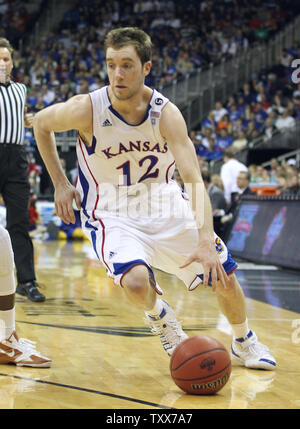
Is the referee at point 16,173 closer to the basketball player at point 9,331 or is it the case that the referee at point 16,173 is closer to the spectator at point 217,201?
the basketball player at point 9,331

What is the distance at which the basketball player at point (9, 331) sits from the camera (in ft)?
13.4

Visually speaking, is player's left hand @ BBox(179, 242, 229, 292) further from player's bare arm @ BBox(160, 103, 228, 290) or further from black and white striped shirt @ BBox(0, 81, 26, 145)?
black and white striped shirt @ BBox(0, 81, 26, 145)

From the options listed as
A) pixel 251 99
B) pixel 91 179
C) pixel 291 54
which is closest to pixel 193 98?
pixel 251 99

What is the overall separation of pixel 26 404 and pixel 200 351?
932 mm

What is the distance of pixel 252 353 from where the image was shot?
4.24 metres

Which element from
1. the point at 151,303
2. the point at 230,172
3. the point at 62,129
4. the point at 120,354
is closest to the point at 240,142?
the point at 230,172

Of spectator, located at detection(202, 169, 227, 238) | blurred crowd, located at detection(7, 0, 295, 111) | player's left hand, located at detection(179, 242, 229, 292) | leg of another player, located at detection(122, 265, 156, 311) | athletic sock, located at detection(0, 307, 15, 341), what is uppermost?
blurred crowd, located at detection(7, 0, 295, 111)

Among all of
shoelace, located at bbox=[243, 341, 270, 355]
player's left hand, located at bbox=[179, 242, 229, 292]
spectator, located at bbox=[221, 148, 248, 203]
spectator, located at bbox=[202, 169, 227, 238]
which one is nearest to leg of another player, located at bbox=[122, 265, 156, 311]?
player's left hand, located at bbox=[179, 242, 229, 292]

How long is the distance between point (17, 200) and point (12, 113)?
2.57 ft

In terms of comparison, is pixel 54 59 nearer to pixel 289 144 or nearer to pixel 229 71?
pixel 229 71

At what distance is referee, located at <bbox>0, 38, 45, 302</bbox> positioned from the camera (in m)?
6.16

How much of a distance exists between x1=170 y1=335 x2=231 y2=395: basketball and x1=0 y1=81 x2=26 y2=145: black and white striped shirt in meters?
3.24

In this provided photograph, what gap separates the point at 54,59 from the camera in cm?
2322

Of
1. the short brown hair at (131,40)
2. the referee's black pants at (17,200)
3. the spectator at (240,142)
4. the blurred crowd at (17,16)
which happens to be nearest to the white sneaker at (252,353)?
the short brown hair at (131,40)
